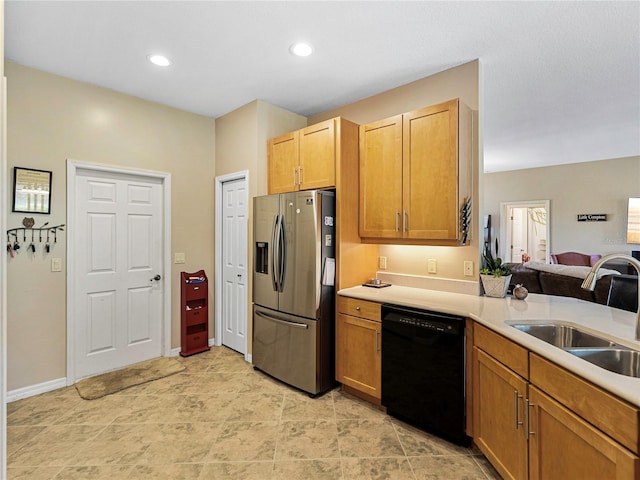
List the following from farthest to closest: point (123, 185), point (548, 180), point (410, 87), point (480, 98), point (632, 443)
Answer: point (548, 180)
point (123, 185)
point (410, 87)
point (480, 98)
point (632, 443)

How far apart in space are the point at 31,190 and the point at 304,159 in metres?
2.33

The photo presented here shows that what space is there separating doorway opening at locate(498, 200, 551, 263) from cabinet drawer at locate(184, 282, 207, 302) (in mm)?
6596

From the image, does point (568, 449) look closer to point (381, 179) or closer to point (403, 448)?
point (403, 448)

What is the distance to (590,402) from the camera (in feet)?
4.03

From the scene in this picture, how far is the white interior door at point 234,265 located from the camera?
12.1 ft

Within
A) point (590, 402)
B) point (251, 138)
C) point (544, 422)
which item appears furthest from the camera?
point (251, 138)

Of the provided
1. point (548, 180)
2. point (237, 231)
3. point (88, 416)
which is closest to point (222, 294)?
point (237, 231)

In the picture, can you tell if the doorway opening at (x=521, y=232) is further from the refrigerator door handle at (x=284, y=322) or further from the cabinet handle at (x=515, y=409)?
the cabinet handle at (x=515, y=409)

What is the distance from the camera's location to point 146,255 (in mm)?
3529

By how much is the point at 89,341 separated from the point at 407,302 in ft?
9.75

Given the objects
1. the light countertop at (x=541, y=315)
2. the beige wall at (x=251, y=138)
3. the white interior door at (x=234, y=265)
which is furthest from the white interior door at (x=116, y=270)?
the light countertop at (x=541, y=315)

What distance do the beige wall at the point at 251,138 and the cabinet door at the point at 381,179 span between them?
1.09 m

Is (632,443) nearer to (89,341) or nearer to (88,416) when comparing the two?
(88,416)

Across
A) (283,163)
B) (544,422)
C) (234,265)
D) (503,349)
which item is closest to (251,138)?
(283,163)
